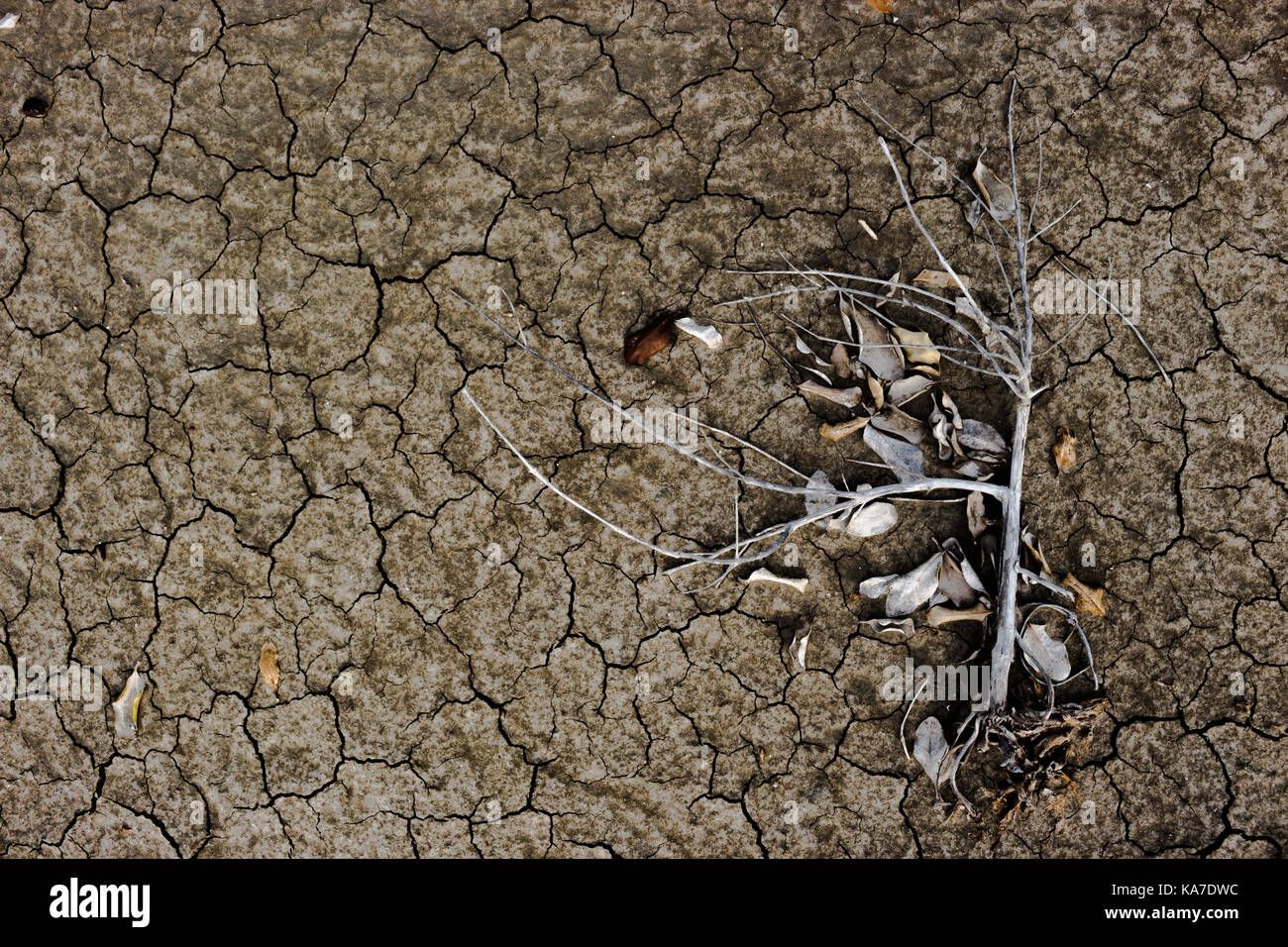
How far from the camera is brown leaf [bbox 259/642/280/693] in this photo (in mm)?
2949

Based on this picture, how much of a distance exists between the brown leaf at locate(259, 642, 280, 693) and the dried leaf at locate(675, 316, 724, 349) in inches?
72.1

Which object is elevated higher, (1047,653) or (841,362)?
(841,362)

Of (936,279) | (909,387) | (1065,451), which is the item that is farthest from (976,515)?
(936,279)

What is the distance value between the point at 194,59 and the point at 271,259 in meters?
0.78

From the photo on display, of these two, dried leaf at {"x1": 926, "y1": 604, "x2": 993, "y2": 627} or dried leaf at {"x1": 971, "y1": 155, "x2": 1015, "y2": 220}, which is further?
dried leaf at {"x1": 971, "y1": 155, "x2": 1015, "y2": 220}

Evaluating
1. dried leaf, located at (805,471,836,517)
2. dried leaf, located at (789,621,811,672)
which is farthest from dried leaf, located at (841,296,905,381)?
dried leaf, located at (789,621,811,672)

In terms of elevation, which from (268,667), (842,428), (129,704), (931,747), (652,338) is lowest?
(931,747)

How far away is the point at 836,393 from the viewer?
9.61ft

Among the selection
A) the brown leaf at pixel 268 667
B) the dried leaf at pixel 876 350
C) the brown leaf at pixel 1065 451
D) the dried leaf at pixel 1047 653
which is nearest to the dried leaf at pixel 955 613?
the dried leaf at pixel 1047 653

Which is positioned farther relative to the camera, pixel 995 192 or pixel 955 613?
pixel 995 192

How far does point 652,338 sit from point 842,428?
733mm

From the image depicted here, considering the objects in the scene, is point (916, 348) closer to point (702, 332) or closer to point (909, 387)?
point (909, 387)

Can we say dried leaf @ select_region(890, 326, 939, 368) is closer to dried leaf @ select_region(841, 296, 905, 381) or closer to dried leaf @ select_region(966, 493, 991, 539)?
dried leaf @ select_region(841, 296, 905, 381)

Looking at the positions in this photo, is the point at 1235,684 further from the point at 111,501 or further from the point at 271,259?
the point at 111,501
